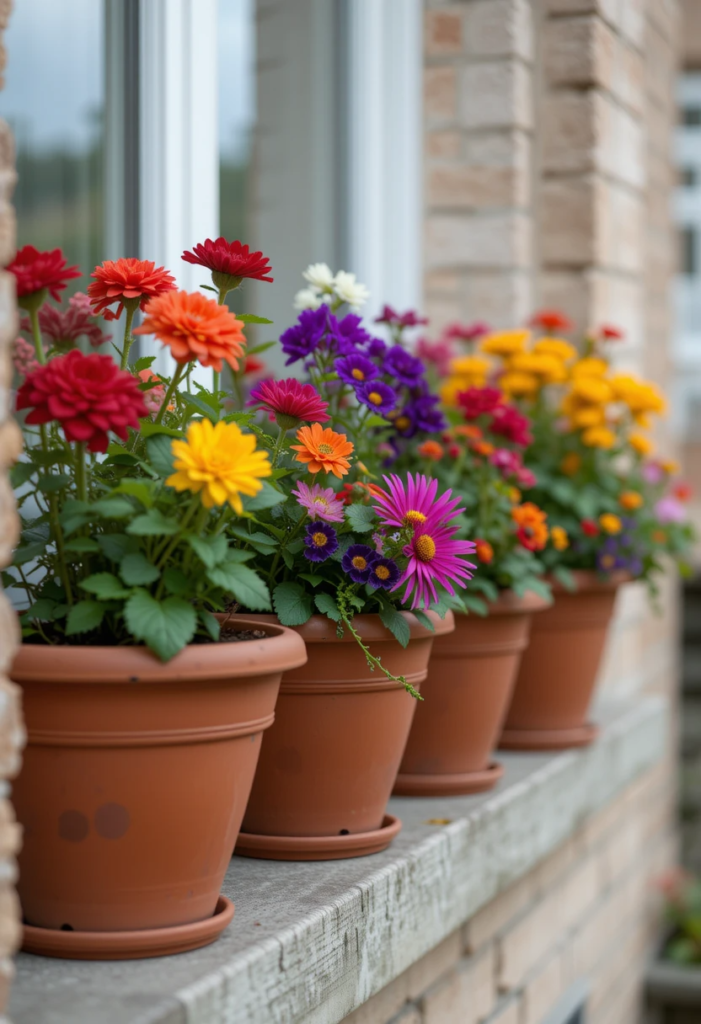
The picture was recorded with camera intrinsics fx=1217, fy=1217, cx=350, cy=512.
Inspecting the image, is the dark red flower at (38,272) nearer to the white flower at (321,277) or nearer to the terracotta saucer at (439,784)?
the white flower at (321,277)

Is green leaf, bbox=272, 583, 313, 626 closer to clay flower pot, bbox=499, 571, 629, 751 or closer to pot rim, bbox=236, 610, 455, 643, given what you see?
pot rim, bbox=236, 610, 455, 643

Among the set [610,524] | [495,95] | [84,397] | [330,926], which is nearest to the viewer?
[84,397]

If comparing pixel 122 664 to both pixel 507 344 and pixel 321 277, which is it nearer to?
pixel 321 277

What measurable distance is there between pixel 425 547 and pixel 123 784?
376 mm

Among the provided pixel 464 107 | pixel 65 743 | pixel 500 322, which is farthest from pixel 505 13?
pixel 65 743

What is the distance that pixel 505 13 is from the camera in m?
2.34

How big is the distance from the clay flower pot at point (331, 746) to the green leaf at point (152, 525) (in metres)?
0.30

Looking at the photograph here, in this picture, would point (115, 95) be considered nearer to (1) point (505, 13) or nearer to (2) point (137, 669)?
(1) point (505, 13)

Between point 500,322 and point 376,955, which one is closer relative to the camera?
point 376,955

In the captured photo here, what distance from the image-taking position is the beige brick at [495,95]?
2369mm

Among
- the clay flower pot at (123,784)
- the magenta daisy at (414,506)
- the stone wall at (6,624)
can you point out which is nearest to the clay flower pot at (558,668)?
the magenta daisy at (414,506)

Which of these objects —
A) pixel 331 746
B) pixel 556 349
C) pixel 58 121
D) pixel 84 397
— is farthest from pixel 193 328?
pixel 556 349

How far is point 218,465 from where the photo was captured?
3.14 feet

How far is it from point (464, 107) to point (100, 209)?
90 cm
